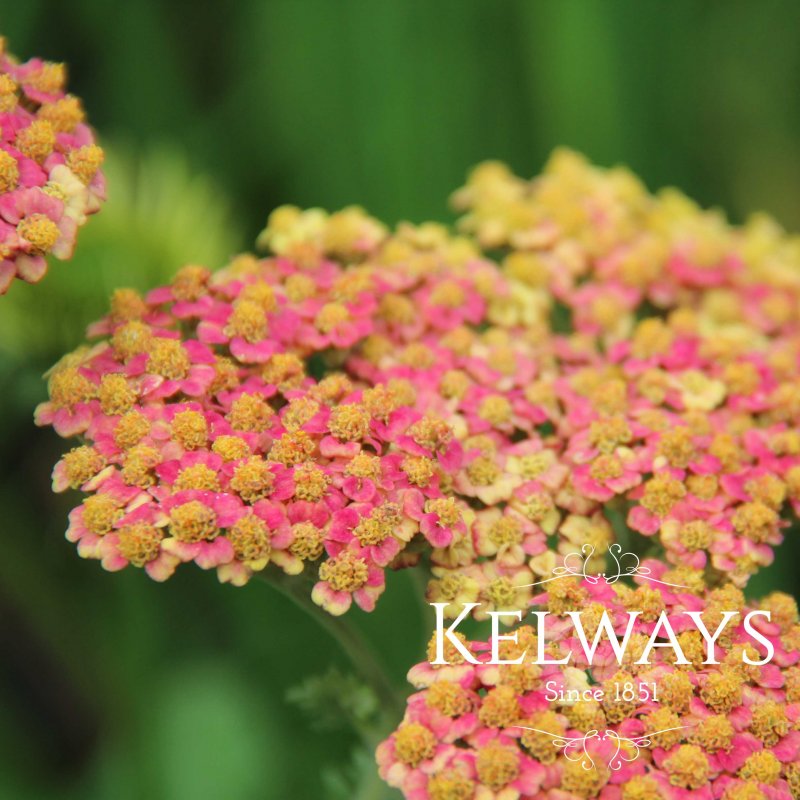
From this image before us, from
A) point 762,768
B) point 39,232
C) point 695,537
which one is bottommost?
point 762,768

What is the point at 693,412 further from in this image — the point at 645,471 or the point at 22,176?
the point at 22,176

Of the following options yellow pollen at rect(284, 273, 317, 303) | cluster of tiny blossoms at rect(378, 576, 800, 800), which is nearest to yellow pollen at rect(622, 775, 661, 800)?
cluster of tiny blossoms at rect(378, 576, 800, 800)

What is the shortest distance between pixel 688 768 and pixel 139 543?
0.32 metres

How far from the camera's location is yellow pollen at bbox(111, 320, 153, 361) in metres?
0.82

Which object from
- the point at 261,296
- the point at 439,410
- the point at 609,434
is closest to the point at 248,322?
the point at 261,296

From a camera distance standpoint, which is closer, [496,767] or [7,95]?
[496,767]

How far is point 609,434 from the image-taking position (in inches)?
33.5

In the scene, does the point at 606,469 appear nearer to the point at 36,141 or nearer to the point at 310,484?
the point at 310,484

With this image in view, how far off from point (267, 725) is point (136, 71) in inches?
27.5

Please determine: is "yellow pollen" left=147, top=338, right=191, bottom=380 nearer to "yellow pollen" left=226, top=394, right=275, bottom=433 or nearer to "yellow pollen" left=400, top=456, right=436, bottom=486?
"yellow pollen" left=226, top=394, right=275, bottom=433

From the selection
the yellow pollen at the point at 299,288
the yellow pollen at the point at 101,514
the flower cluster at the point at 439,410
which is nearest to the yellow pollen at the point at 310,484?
the flower cluster at the point at 439,410

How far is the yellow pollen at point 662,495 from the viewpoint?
2.69 feet

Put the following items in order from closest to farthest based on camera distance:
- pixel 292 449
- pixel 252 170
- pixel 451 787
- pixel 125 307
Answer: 1. pixel 451 787
2. pixel 292 449
3. pixel 125 307
4. pixel 252 170

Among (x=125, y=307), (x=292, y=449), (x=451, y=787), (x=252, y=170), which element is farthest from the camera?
(x=252, y=170)
